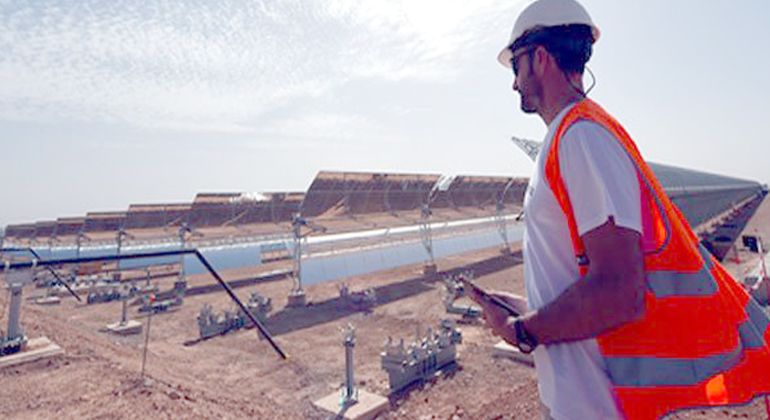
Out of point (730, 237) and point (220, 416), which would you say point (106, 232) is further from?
point (730, 237)

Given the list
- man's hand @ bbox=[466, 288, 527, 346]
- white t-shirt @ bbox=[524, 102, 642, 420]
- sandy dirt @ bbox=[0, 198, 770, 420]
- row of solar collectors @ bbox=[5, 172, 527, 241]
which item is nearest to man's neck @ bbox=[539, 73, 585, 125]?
white t-shirt @ bbox=[524, 102, 642, 420]

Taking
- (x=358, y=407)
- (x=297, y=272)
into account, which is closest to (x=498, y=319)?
(x=358, y=407)

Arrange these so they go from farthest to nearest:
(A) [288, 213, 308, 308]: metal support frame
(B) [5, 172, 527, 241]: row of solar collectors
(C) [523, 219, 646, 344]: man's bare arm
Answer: (B) [5, 172, 527, 241]: row of solar collectors, (A) [288, 213, 308, 308]: metal support frame, (C) [523, 219, 646, 344]: man's bare arm

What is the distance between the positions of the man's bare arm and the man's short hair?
86 cm

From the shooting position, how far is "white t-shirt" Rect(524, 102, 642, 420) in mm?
1458

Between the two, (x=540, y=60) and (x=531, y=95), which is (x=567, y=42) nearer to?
(x=540, y=60)

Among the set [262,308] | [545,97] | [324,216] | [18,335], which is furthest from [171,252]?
[324,216]

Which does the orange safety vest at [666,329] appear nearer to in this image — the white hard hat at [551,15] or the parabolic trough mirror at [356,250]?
the white hard hat at [551,15]

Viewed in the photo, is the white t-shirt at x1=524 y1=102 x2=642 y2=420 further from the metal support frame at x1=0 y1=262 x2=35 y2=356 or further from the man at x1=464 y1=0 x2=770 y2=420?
the metal support frame at x1=0 y1=262 x2=35 y2=356

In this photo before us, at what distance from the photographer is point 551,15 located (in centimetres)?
184

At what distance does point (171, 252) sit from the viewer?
4719 mm

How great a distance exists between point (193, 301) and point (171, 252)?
19.3 metres

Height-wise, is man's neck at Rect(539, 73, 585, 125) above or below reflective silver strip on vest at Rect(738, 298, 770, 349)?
above

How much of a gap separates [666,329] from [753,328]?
0.59 meters
